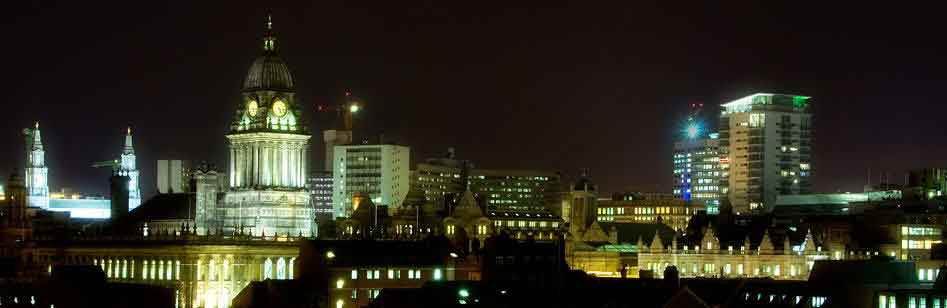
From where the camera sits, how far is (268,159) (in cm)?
19588

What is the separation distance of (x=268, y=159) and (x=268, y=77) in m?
8.95

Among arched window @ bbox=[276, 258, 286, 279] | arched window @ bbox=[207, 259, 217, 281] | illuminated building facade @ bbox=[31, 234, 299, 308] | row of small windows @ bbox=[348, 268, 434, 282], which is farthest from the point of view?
arched window @ bbox=[276, 258, 286, 279]

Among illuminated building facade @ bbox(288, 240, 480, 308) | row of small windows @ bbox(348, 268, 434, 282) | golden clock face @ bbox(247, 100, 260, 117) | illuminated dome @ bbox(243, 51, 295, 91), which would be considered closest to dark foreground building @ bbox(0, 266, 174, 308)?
illuminated building facade @ bbox(288, 240, 480, 308)

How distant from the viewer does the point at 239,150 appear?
197 m

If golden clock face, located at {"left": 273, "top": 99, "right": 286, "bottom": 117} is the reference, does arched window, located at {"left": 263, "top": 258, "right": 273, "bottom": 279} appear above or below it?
below

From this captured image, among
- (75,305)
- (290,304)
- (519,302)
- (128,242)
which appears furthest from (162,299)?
(519,302)

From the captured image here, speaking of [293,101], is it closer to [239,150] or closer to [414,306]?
[239,150]

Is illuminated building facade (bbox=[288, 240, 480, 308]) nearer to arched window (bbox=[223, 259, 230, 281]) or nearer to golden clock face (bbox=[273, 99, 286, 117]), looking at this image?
arched window (bbox=[223, 259, 230, 281])

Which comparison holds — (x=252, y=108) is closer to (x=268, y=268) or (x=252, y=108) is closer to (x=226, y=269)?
(x=268, y=268)

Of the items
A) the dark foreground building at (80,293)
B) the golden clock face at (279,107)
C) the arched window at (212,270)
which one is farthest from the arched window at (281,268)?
the dark foreground building at (80,293)

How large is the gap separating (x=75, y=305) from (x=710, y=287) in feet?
181

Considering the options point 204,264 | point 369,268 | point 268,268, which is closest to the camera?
point 369,268

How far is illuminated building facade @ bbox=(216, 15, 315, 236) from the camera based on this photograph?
195 metres

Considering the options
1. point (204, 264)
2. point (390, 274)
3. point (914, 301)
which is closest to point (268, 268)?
point (204, 264)
